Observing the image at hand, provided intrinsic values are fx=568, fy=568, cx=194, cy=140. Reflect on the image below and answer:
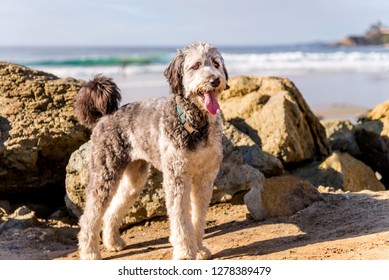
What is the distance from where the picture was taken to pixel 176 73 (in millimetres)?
6246

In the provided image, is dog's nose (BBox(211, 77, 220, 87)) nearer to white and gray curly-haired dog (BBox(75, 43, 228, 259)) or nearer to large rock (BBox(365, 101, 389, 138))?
white and gray curly-haired dog (BBox(75, 43, 228, 259))

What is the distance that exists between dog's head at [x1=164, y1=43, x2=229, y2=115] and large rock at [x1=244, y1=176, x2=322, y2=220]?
2.01 m

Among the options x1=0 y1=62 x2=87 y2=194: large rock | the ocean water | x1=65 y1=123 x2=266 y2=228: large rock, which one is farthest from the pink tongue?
the ocean water

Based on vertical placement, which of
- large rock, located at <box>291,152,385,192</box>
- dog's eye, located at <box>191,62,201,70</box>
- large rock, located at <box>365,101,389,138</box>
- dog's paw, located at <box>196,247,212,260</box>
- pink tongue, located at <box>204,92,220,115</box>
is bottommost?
dog's paw, located at <box>196,247,212,260</box>

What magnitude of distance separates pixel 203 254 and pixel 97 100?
2.32m

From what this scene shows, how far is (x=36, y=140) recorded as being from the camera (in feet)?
29.5

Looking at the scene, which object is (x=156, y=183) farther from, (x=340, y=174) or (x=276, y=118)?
(x=340, y=174)

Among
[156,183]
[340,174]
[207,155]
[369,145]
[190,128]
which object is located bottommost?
[340,174]

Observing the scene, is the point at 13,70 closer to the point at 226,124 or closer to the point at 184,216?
the point at 226,124

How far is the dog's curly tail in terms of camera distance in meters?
7.13

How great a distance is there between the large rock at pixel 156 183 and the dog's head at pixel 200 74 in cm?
226

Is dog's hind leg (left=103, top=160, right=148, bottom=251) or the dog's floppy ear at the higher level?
the dog's floppy ear

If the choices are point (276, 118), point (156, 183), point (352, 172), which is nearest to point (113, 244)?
point (156, 183)
